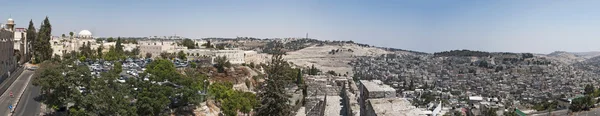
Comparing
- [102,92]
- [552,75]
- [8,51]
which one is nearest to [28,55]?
[8,51]

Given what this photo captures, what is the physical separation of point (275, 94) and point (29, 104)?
16.1m

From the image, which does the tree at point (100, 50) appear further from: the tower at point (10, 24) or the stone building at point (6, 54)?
the stone building at point (6, 54)

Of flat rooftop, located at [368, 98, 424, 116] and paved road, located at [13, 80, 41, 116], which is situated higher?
flat rooftop, located at [368, 98, 424, 116]

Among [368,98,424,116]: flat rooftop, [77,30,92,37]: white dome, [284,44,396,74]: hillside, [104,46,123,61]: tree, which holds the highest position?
[77,30,92,37]: white dome

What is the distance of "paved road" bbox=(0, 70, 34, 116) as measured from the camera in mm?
21094

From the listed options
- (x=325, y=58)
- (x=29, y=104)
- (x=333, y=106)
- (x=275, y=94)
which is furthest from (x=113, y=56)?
(x=325, y=58)

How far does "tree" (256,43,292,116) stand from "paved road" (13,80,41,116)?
13.6 metres

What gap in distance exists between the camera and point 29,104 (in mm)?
22203

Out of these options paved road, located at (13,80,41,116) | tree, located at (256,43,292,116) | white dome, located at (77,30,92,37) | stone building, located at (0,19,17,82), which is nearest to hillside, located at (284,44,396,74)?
white dome, located at (77,30,92,37)

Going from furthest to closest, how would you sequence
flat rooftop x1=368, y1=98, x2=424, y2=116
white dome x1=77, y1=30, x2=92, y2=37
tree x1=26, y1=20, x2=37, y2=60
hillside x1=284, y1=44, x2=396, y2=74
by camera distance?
hillside x1=284, y1=44, x2=396, y2=74 → white dome x1=77, y1=30, x2=92, y2=37 → tree x1=26, y1=20, x2=37, y2=60 → flat rooftop x1=368, y1=98, x2=424, y2=116

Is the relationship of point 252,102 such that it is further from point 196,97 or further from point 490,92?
point 490,92

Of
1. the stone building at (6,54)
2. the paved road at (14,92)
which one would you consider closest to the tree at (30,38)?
the stone building at (6,54)

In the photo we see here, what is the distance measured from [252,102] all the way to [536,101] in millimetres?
41506

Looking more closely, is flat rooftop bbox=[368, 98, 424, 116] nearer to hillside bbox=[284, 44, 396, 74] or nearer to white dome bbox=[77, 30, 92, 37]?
white dome bbox=[77, 30, 92, 37]
